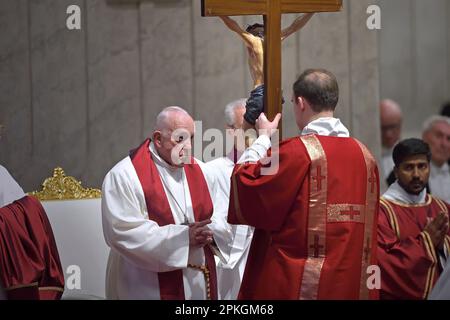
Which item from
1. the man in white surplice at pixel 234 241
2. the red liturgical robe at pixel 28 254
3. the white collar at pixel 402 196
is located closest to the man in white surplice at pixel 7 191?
the red liturgical robe at pixel 28 254

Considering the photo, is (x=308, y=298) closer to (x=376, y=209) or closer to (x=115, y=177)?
(x=376, y=209)

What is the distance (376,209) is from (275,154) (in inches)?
24.5

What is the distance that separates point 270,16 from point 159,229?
4.22ft

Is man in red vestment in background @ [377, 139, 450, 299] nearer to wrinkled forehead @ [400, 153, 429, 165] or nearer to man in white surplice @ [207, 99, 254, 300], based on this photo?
wrinkled forehead @ [400, 153, 429, 165]

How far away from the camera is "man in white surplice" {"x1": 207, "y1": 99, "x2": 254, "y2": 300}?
22.8ft

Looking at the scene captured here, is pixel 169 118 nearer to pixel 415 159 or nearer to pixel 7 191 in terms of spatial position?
pixel 7 191

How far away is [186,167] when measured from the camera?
22.3ft

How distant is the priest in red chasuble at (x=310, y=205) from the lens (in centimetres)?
579

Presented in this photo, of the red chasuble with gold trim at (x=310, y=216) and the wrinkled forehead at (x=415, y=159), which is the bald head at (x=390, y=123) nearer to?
the wrinkled forehead at (x=415, y=159)

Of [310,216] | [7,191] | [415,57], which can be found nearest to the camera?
[310,216]

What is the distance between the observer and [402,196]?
24.3 feet

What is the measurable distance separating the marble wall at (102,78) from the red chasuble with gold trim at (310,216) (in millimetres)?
2858

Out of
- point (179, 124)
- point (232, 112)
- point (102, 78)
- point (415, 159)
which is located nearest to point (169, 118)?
→ point (179, 124)

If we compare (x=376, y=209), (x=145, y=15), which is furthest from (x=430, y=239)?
(x=145, y=15)
